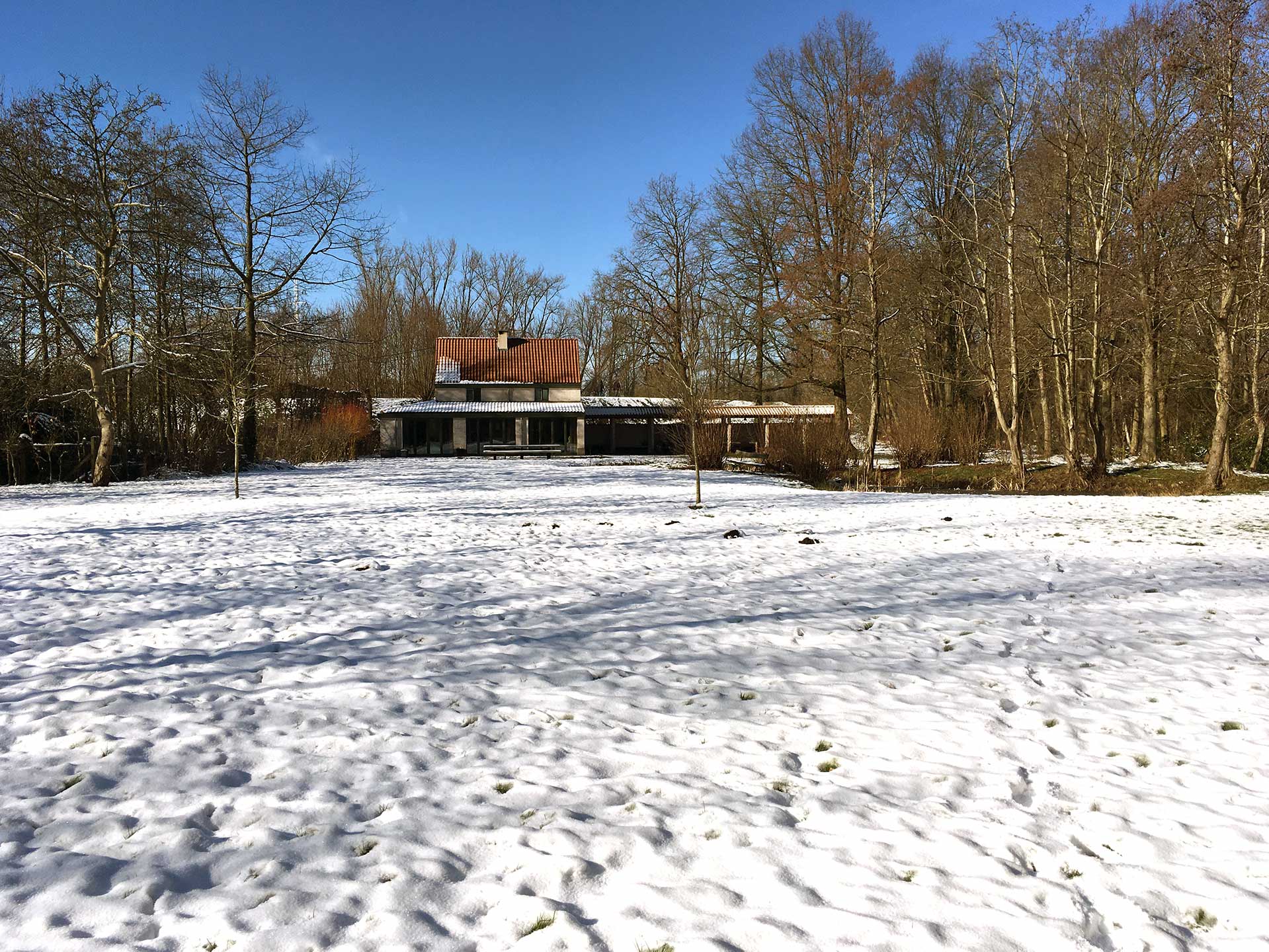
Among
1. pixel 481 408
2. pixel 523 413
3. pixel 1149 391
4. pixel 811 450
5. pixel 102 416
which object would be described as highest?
pixel 481 408

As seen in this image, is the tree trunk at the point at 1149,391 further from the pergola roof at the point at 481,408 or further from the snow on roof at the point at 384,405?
the snow on roof at the point at 384,405

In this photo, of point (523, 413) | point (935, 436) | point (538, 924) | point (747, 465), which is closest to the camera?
point (538, 924)

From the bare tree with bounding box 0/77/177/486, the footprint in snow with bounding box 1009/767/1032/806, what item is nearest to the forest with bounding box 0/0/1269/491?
the bare tree with bounding box 0/77/177/486

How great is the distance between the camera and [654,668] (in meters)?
4.61

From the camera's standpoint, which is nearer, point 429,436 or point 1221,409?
point 1221,409

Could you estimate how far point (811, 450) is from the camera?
23.2 m

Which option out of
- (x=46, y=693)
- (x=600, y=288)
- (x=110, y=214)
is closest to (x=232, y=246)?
(x=110, y=214)

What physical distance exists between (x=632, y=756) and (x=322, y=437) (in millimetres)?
30007

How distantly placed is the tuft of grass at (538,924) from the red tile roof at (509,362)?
127 ft

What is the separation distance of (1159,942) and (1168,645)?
3.59 meters

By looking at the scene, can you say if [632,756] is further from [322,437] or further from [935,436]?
[322,437]

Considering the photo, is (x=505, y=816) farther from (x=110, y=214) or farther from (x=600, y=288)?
(x=600, y=288)

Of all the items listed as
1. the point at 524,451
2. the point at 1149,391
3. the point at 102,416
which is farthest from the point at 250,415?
the point at 1149,391

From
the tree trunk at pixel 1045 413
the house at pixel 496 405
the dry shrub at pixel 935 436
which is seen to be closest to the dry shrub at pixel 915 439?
the dry shrub at pixel 935 436
